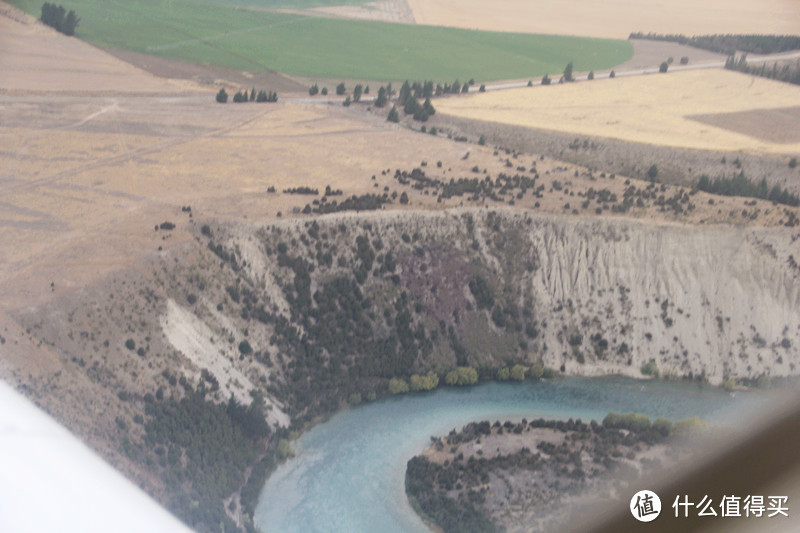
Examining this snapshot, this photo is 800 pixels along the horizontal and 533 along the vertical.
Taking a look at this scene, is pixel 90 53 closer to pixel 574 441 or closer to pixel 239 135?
pixel 239 135

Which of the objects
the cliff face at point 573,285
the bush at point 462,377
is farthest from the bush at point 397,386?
the bush at point 462,377

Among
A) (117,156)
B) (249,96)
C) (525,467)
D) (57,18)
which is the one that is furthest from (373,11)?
(525,467)

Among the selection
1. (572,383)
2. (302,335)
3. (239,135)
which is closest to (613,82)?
(239,135)

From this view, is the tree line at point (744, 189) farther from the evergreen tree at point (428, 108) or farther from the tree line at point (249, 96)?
the tree line at point (249, 96)

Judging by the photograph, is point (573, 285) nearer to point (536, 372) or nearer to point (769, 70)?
point (536, 372)

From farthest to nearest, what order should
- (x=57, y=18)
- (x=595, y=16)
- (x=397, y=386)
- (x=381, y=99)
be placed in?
(x=595, y=16)
(x=57, y=18)
(x=381, y=99)
(x=397, y=386)

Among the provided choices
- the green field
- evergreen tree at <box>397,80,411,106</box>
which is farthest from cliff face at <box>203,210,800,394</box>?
the green field

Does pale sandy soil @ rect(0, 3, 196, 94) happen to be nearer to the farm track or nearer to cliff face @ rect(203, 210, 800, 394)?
the farm track
